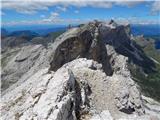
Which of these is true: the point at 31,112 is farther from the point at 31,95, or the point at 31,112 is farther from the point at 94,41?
the point at 94,41

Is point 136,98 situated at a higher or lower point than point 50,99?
lower

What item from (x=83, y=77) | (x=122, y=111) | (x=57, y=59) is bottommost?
(x=57, y=59)

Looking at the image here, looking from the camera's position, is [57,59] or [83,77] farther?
[57,59]

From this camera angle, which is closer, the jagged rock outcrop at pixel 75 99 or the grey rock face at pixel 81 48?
the jagged rock outcrop at pixel 75 99

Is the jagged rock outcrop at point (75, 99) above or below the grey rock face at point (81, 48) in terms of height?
above

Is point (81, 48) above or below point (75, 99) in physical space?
below

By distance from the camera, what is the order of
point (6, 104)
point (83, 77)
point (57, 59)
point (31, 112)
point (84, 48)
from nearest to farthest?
1. point (31, 112)
2. point (6, 104)
3. point (83, 77)
4. point (57, 59)
5. point (84, 48)

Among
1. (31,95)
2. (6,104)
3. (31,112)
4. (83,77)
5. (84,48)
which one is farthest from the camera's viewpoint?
(84,48)

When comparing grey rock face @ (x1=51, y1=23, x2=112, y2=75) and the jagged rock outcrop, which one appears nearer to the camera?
the jagged rock outcrop

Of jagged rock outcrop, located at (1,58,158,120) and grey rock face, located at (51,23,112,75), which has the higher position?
jagged rock outcrop, located at (1,58,158,120)

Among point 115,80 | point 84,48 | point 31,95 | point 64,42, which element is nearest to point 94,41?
point 84,48
